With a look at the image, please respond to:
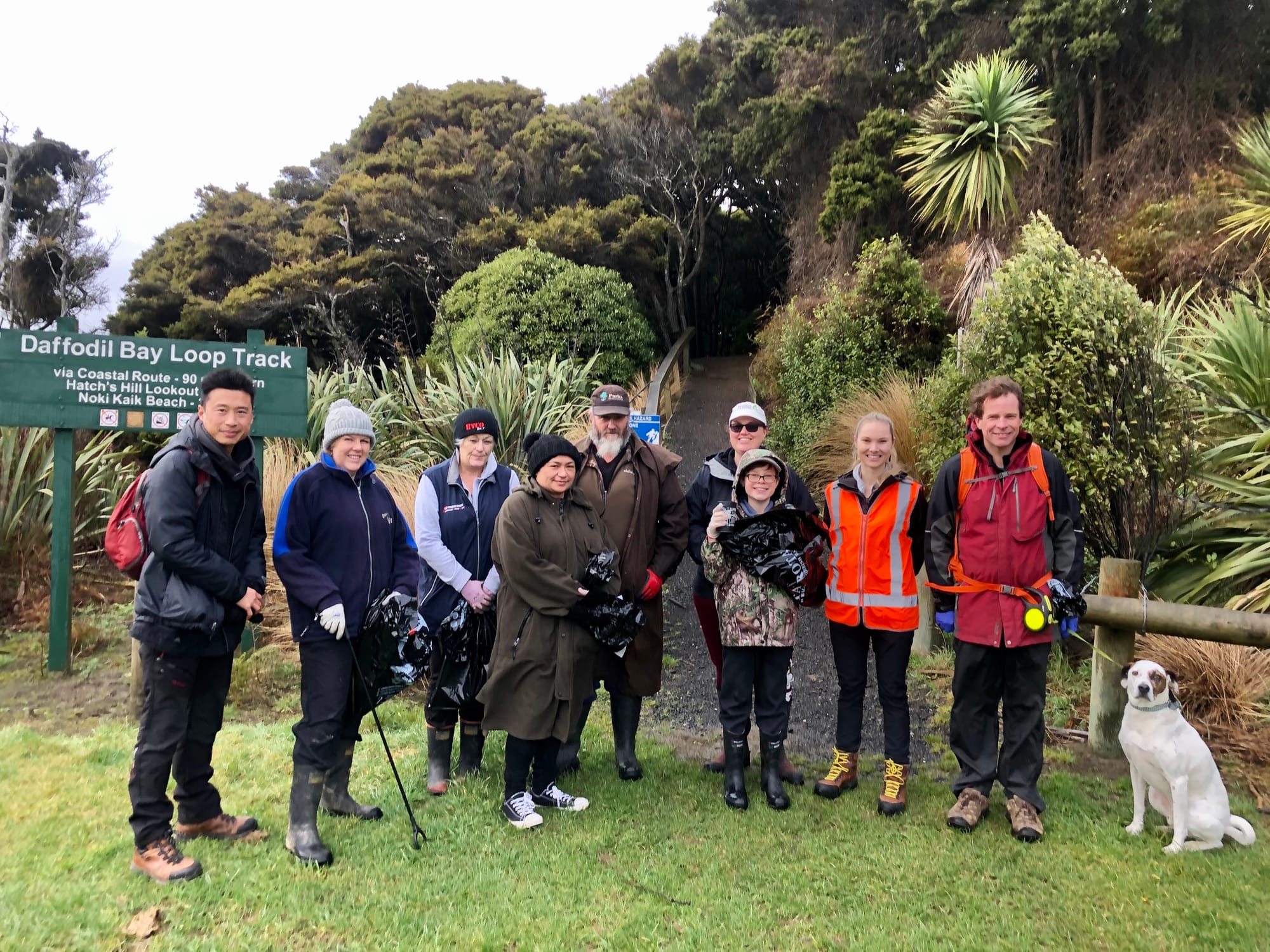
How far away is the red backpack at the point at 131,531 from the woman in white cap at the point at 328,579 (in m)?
0.42

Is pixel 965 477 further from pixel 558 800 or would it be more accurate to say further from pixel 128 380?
pixel 128 380

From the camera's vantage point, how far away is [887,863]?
3.31 meters

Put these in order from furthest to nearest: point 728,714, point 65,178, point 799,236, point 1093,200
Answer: point 65,178 < point 799,236 < point 1093,200 < point 728,714

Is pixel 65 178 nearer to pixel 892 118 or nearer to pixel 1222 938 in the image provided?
pixel 892 118

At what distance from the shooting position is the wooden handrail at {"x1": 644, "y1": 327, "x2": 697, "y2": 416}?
12148 mm

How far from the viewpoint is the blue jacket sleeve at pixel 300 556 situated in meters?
3.31

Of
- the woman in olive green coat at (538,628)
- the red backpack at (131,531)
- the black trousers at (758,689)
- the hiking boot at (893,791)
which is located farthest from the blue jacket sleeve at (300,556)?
the hiking boot at (893,791)

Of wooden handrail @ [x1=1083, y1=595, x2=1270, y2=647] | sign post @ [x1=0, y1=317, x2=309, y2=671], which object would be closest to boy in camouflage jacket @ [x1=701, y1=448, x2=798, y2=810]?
wooden handrail @ [x1=1083, y1=595, x2=1270, y2=647]

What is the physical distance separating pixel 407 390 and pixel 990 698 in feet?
23.5

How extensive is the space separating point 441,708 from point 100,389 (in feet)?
12.7

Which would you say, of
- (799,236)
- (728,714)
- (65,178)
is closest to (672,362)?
(799,236)

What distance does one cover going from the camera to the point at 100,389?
19.1ft

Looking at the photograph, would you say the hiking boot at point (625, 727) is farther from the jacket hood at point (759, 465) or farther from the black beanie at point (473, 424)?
the black beanie at point (473, 424)

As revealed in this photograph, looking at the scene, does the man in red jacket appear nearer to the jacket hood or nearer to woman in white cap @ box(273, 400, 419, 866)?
the jacket hood
